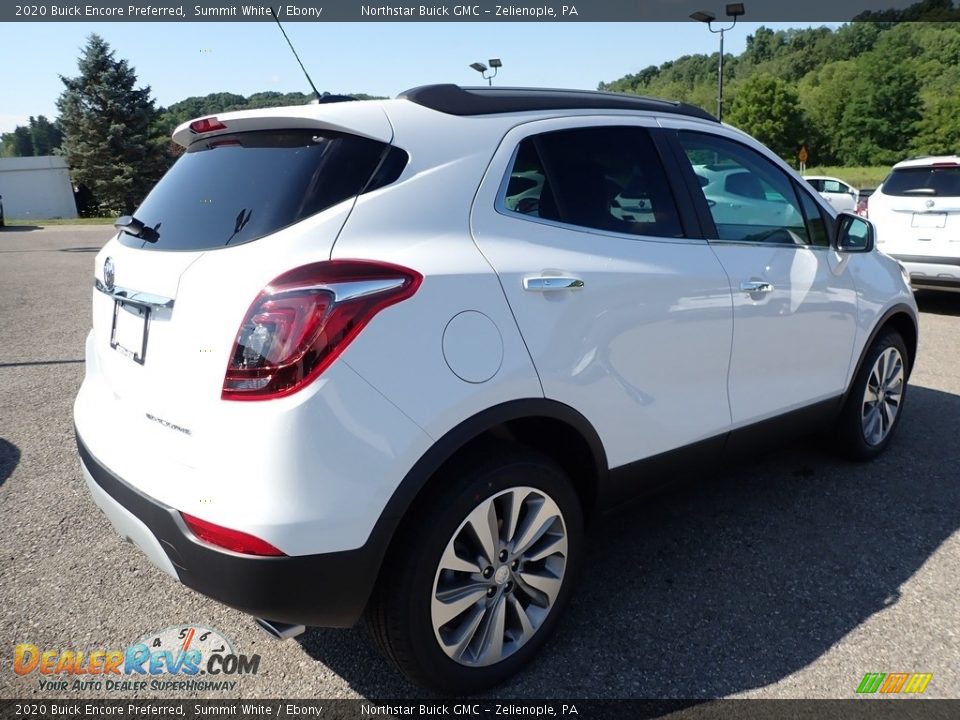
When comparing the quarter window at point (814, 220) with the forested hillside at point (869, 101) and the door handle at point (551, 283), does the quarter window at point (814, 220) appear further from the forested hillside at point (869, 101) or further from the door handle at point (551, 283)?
the forested hillside at point (869, 101)

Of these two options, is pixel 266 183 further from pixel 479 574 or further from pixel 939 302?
Answer: pixel 939 302

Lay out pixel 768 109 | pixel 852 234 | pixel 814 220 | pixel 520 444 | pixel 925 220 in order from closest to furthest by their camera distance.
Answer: pixel 520 444 < pixel 814 220 < pixel 852 234 < pixel 925 220 < pixel 768 109

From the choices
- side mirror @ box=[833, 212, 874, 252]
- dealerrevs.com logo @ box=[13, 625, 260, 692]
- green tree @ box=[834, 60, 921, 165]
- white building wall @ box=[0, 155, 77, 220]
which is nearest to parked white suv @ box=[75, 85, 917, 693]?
dealerrevs.com logo @ box=[13, 625, 260, 692]

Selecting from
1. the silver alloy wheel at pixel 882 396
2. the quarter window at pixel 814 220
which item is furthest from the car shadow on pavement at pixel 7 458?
the silver alloy wheel at pixel 882 396

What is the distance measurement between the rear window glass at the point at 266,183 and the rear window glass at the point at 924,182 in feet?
26.9

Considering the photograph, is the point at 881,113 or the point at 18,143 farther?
the point at 18,143

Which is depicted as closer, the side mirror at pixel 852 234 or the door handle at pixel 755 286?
the door handle at pixel 755 286

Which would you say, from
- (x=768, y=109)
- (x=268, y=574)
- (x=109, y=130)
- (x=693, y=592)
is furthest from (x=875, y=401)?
(x=768, y=109)

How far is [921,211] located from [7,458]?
8921 millimetres

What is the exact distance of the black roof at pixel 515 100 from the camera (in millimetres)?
2443

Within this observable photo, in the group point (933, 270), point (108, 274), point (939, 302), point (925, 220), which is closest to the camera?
point (108, 274)

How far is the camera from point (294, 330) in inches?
74.8

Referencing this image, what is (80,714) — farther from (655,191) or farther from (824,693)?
(655,191)

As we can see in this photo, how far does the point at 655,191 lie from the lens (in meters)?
2.94
